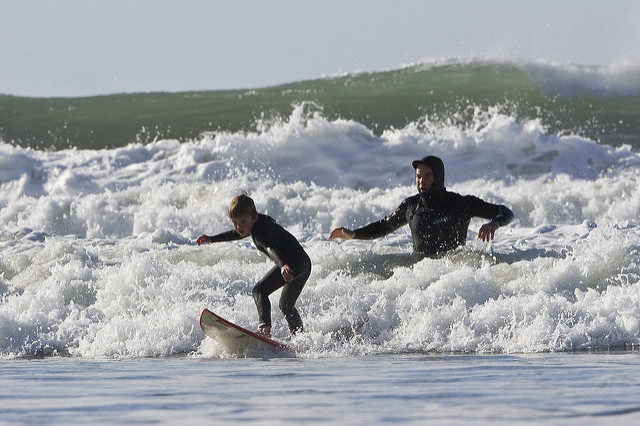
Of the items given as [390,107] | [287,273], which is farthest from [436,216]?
[390,107]

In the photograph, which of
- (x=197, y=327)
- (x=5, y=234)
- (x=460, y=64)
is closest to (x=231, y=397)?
(x=197, y=327)

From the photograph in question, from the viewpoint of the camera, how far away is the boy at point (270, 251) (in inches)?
316

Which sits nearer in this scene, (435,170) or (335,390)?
(335,390)

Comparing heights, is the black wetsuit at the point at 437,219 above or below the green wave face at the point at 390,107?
below

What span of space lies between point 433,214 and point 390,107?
2060 centimetres

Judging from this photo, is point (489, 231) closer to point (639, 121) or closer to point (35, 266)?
point (35, 266)

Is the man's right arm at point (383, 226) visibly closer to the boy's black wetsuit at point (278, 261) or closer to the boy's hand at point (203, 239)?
the boy's black wetsuit at point (278, 261)

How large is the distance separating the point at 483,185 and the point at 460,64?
14306 mm

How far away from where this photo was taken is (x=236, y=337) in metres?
8.16

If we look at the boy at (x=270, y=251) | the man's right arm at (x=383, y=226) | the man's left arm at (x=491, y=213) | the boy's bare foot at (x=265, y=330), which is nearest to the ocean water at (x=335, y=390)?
the boy's bare foot at (x=265, y=330)

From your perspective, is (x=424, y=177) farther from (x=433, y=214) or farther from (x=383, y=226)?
(x=383, y=226)

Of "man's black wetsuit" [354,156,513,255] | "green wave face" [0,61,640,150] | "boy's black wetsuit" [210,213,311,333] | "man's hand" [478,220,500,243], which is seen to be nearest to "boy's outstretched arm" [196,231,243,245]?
"boy's black wetsuit" [210,213,311,333]

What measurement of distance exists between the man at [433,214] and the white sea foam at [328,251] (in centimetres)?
44

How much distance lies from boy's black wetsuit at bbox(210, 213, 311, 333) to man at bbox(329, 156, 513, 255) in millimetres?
421
